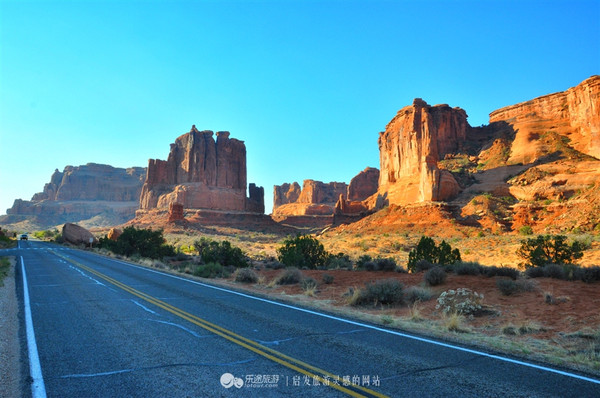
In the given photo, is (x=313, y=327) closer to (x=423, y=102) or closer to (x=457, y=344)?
(x=457, y=344)

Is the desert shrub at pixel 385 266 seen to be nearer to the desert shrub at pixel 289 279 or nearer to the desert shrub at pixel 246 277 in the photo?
the desert shrub at pixel 289 279

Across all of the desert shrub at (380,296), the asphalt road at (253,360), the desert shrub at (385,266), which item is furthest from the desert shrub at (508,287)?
the desert shrub at (385,266)

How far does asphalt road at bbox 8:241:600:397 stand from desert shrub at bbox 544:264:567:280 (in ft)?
25.6

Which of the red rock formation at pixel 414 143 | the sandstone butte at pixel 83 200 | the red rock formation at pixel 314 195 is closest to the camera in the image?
the red rock formation at pixel 414 143

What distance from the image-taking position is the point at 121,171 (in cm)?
19962

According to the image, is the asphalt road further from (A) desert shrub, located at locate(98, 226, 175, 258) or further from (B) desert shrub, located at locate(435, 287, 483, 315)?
(A) desert shrub, located at locate(98, 226, 175, 258)

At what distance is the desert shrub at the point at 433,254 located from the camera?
709 inches

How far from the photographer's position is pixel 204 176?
115312mm

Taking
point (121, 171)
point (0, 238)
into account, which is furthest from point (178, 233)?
point (121, 171)

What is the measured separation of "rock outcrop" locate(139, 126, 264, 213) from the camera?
111m

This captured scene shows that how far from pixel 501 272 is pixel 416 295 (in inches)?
142

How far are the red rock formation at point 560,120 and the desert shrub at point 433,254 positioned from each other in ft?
197

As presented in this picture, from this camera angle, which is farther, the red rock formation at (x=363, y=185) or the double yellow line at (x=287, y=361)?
the red rock formation at (x=363, y=185)

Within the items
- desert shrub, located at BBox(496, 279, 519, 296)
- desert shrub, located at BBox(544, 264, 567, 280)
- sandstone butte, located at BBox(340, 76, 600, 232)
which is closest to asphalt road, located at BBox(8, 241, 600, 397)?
desert shrub, located at BBox(496, 279, 519, 296)
